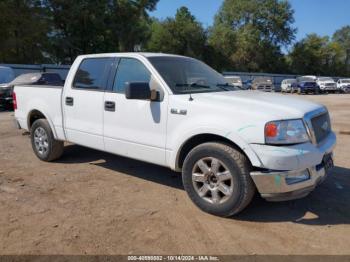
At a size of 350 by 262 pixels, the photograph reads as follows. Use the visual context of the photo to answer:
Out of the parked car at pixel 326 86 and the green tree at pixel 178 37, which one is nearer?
the parked car at pixel 326 86

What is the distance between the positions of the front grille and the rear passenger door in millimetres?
2852

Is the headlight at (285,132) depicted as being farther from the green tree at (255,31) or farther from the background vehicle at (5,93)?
the green tree at (255,31)

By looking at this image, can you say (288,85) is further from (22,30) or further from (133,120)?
(133,120)

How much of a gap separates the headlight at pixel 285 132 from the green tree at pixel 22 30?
126 feet

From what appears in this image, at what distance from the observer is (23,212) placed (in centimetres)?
445

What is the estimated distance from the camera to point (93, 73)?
572cm

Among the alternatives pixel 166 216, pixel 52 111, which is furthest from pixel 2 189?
pixel 166 216

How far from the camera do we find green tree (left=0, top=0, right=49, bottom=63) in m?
37.1

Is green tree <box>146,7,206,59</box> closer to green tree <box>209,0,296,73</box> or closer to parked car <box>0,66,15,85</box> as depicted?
green tree <box>209,0,296,73</box>

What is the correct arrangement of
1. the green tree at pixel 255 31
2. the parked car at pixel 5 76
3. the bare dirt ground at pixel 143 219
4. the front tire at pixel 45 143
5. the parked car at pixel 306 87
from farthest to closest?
the green tree at pixel 255 31, the parked car at pixel 306 87, the parked car at pixel 5 76, the front tire at pixel 45 143, the bare dirt ground at pixel 143 219

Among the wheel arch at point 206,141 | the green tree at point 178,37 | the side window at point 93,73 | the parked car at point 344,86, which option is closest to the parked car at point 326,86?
the parked car at point 344,86

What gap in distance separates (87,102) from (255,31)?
6552 cm

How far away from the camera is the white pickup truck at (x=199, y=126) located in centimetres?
392

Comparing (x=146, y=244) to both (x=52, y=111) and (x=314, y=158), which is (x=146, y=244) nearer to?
(x=314, y=158)
